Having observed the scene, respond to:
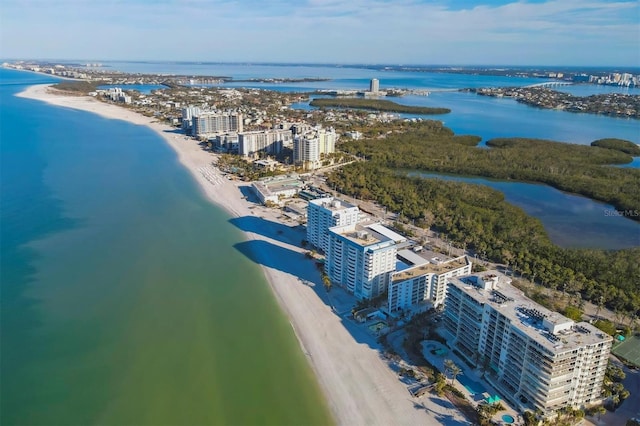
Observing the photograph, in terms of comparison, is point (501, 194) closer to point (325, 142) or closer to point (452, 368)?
point (325, 142)

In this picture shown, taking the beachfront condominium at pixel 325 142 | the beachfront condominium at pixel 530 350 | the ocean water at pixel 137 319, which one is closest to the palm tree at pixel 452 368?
the beachfront condominium at pixel 530 350

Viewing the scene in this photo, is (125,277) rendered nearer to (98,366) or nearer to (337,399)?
(98,366)

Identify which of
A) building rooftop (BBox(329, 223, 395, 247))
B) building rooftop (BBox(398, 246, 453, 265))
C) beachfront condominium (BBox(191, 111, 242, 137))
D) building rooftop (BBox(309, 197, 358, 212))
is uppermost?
beachfront condominium (BBox(191, 111, 242, 137))

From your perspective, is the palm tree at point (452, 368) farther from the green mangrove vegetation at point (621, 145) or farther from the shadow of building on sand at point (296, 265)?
the green mangrove vegetation at point (621, 145)

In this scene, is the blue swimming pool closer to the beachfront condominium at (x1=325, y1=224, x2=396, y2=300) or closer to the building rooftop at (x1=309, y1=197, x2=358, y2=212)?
the beachfront condominium at (x1=325, y1=224, x2=396, y2=300)

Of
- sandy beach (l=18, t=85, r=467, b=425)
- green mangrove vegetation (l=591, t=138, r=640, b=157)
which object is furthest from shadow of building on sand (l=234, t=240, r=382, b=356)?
green mangrove vegetation (l=591, t=138, r=640, b=157)
